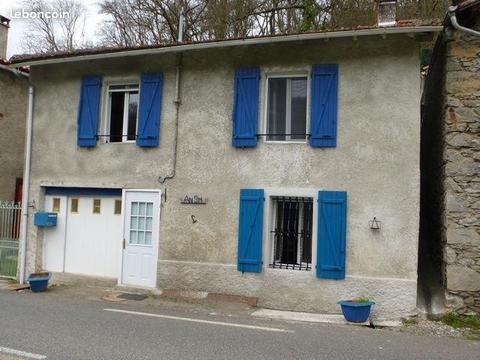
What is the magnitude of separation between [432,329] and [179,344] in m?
4.03

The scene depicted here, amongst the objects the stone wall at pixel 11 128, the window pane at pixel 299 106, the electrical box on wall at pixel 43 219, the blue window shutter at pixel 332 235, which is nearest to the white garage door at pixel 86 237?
the electrical box on wall at pixel 43 219

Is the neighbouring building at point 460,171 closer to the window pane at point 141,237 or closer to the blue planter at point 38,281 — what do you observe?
the window pane at point 141,237

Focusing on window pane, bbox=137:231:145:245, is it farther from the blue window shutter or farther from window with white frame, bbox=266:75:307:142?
the blue window shutter

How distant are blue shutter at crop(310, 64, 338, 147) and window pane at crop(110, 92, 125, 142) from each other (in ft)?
14.3

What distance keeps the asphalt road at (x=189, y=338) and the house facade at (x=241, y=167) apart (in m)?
1.28

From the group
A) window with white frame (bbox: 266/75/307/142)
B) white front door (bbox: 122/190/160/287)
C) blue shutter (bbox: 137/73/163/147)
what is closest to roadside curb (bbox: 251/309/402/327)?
white front door (bbox: 122/190/160/287)

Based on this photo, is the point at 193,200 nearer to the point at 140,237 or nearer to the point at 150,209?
the point at 150,209

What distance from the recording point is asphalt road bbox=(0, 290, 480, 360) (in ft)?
19.2

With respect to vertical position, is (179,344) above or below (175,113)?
below

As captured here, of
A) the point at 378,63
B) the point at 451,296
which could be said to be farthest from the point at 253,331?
the point at 378,63

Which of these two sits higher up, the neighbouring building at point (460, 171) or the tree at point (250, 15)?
the tree at point (250, 15)

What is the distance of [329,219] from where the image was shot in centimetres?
870

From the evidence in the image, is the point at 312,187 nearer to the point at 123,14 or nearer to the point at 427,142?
the point at 427,142

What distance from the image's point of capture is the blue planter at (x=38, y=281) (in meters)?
10.0
